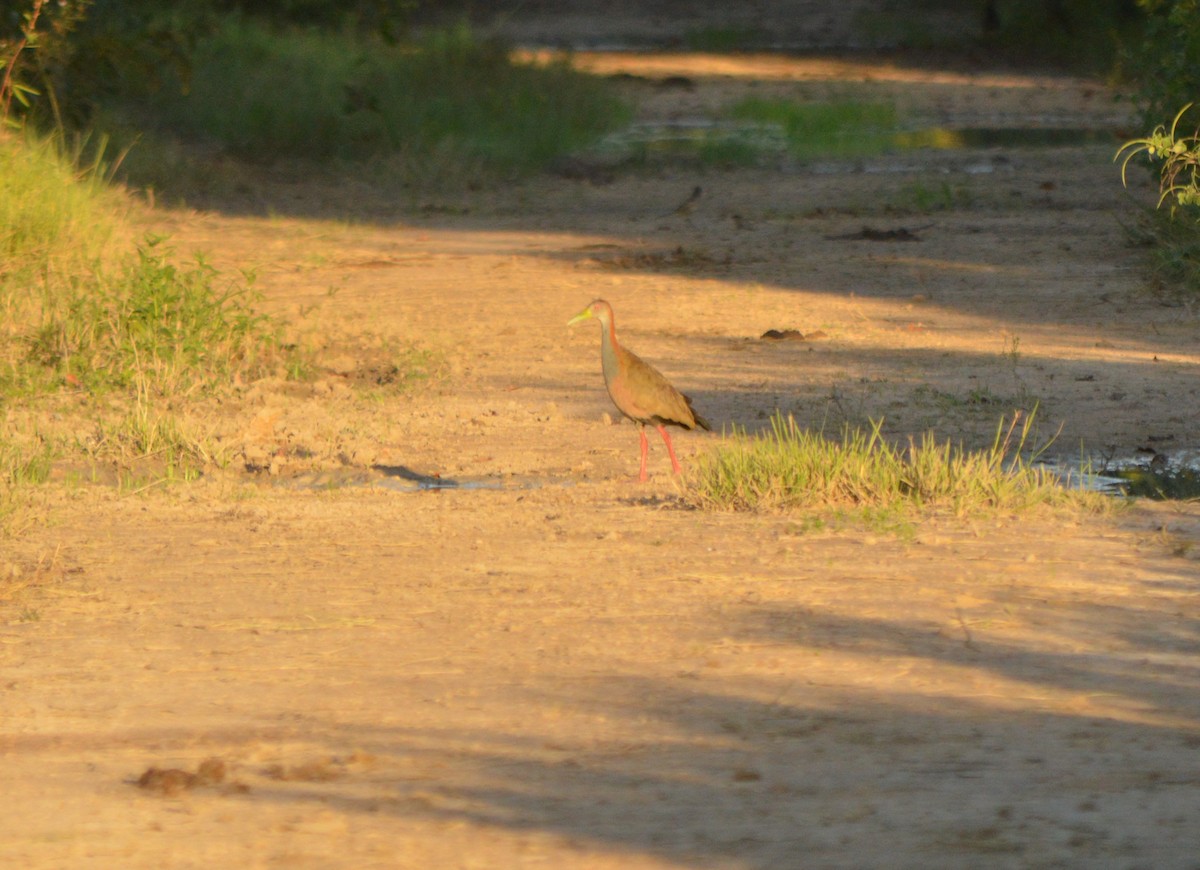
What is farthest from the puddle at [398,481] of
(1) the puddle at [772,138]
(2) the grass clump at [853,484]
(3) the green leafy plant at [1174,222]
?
(1) the puddle at [772,138]

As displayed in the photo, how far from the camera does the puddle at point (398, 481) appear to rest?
6.71 meters

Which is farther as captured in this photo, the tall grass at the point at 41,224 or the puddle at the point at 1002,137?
the puddle at the point at 1002,137

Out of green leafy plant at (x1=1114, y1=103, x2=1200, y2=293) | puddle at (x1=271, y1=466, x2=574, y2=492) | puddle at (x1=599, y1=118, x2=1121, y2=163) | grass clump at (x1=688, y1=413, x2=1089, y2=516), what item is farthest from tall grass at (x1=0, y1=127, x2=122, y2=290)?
puddle at (x1=599, y1=118, x2=1121, y2=163)

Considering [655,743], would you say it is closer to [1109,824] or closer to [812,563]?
[1109,824]

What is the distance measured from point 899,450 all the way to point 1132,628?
2.66 m

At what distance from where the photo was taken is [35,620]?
15.7ft

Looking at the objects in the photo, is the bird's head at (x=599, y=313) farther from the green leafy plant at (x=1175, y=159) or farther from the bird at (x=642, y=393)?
the green leafy plant at (x=1175, y=159)

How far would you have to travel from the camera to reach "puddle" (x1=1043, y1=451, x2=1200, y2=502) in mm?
6645

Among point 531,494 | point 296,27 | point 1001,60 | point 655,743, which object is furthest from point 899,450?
point 1001,60

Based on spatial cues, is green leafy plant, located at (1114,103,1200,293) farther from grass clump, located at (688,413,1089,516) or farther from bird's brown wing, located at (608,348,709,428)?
grass clump, located at (688,413,1089,516)

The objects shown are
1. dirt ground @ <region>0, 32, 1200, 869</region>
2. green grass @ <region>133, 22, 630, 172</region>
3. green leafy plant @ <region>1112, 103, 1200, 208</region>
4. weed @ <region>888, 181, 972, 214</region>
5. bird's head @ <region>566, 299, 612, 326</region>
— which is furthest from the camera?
green grass @ <region>133, 22, 630, 172</region>

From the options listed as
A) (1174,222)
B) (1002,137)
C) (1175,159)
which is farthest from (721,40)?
(1175,159)

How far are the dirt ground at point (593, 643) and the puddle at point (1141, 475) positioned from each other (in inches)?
9.5

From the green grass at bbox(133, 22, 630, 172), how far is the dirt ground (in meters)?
7.75
